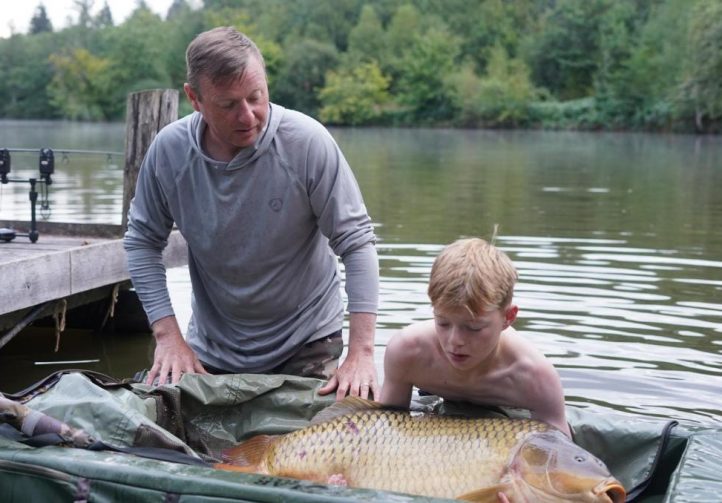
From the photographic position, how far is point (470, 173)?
29016mm

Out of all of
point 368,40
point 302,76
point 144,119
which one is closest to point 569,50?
point 302,76

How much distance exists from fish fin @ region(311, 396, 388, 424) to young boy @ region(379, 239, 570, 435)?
0.12 meters

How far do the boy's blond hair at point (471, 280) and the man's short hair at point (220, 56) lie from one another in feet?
3.68

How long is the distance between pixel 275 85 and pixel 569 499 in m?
105

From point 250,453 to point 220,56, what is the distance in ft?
5.12

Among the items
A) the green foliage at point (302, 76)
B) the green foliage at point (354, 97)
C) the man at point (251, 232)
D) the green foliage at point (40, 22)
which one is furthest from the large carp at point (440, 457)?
the green foliage at point (40, 22)

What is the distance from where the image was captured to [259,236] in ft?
14.5

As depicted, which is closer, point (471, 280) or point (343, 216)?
point (471, 280)

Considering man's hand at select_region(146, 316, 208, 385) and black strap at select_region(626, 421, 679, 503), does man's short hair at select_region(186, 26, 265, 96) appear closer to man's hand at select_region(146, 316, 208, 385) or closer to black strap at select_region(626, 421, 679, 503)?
man's hand at select_region(146, 316, 208, 385)

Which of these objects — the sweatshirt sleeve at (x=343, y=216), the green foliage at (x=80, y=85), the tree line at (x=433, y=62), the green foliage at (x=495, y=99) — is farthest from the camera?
the green foliage at (x=80, y=85)

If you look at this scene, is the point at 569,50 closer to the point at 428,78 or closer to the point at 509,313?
the point at 428,78

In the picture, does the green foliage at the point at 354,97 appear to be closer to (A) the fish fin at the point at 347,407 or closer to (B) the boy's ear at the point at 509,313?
(A) the fish fin at the point at 347,407

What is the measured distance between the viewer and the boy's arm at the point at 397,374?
3.93m

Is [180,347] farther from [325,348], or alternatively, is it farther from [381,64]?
[381,64]
